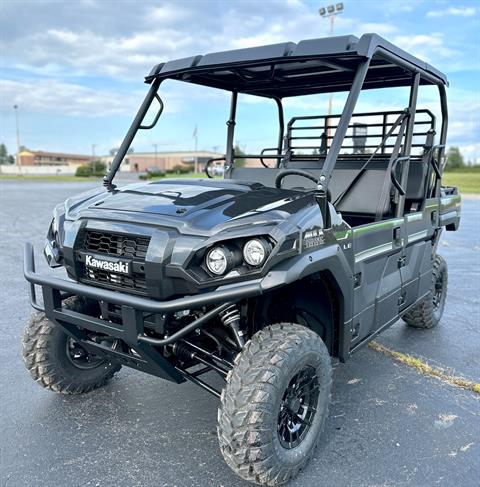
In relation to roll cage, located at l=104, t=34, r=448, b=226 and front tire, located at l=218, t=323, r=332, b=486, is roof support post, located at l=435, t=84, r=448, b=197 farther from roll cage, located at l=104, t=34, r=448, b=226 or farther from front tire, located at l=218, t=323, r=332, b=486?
front tire, located at l=218, t=323, r=332, b=486

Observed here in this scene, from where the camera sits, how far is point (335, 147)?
2955 mm

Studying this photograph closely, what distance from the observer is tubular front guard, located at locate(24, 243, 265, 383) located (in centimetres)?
241

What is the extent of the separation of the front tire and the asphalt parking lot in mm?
201

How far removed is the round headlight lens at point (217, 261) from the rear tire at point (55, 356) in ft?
3.90

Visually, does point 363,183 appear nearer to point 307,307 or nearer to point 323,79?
point 323,79

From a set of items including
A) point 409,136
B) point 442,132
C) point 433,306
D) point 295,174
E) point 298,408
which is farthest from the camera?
point 433,306

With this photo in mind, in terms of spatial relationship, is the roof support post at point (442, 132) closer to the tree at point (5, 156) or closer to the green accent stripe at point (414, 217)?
the green accent stripe at point (414, 217)

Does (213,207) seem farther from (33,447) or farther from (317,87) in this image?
(317,87)

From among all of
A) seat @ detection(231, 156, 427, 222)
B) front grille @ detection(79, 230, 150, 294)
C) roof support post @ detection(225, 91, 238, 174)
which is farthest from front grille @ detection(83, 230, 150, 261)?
roof support post @ detection(225, 91, 238, 174)

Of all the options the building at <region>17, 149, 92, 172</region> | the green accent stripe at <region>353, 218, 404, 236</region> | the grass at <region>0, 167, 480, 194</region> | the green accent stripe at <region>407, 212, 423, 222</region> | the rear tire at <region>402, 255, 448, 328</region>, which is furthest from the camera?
the building at <region>17, 149, 92, 172</region>

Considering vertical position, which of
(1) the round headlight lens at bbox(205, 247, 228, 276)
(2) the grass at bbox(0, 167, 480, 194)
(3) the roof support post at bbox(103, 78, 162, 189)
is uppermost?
(3) the roof support post at bbox(103, 78, 162, 189)

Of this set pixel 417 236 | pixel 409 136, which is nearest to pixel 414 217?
pixel 417 236

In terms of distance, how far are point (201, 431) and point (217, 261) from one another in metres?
1.26

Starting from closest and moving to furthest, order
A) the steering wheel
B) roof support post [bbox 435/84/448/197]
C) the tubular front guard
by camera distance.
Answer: the tubular front guard < the steering wheel < roof support post [bbox 435/84/448/197]
